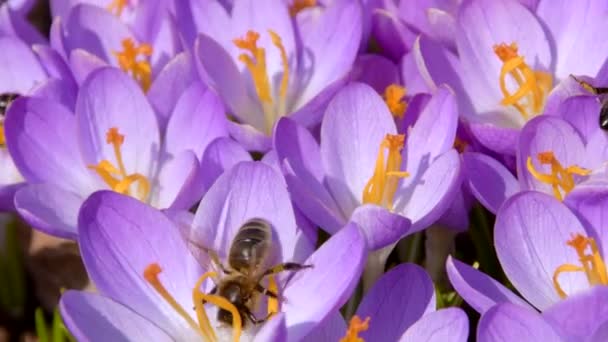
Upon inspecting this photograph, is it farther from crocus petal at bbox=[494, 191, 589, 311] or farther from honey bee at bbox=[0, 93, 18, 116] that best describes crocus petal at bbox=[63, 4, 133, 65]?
crocus petal at bbox=[494, 191, 589, 311]

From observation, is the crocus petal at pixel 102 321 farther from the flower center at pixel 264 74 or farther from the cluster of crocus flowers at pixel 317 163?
the flower center at pixel 264 74

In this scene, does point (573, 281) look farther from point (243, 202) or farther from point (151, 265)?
point (151, 265)

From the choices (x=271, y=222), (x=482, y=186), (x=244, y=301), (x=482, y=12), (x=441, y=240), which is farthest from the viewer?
(x=482, y=12)

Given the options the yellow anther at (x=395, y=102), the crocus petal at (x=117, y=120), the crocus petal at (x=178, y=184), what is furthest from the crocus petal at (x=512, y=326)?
the crocus petal at (x=117, y=120)

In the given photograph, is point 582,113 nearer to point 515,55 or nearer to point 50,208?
point 515,55

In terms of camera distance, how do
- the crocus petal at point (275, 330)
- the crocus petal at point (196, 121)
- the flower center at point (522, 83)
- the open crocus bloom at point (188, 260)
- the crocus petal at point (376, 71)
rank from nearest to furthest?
the crocus petal at point (275, 330) → the open crocus bloom at point (188, 260) → the crocus petal at point (196, 121) → the flower center at point (522, 83) → the crocus petal at point (376, 71)

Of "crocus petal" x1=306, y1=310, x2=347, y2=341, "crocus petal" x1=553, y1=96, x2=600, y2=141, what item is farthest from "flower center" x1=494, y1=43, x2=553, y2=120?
"crocus petal" x1=306, y1=310, x2=347, y2=341

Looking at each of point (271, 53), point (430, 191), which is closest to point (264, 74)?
point (271, 53)

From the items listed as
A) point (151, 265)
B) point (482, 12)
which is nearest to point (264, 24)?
point (482, 12)
